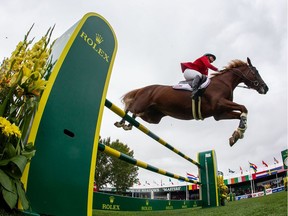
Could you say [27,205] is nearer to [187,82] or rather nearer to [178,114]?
[178,114]

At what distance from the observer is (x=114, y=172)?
15234 mm

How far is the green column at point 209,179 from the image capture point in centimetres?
514

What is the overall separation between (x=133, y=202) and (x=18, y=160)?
1.91 metres

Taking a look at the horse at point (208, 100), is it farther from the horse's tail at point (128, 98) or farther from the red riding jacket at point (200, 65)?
the red riding jacket at point (200, 65)

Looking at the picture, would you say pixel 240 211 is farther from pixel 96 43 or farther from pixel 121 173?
pixel 121 173

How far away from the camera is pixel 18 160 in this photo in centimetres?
85

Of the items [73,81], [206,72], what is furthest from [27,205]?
[206,72]

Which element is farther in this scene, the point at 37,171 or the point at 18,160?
the point at 37,171

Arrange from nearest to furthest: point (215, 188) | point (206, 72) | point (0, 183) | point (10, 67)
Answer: point (0, 183), point (10, 67), point (206, 72), point (215, 188)

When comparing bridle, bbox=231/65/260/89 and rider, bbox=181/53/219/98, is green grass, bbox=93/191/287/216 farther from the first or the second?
rider, bbox=181/53/219/98

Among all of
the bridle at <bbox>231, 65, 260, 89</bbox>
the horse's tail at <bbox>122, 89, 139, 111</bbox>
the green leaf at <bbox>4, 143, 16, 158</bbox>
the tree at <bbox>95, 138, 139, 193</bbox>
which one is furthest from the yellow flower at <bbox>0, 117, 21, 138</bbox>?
the tree at <bbox>95, 138, 139, 193</bbox>

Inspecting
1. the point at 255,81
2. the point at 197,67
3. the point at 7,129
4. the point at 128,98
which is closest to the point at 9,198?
the point at 7,129

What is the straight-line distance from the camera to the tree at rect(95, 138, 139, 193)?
1440cm

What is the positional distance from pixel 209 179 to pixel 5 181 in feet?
16.1
